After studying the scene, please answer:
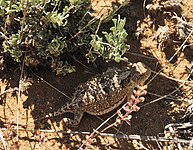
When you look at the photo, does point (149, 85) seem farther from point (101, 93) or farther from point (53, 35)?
point (53, 35)

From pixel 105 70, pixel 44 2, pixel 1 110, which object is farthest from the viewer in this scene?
pixel 105 70

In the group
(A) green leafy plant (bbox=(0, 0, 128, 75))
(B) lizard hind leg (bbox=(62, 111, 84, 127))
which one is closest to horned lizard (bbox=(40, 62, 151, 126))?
(B) lizard hind leg (bbox=(62, 111, 84, 127))

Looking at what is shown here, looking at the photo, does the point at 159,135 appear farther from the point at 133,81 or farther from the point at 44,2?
the point at 44,2

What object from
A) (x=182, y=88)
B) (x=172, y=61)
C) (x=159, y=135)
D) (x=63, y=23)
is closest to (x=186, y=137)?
(x=159, y=135)

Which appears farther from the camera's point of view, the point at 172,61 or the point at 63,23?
the point at 172,61

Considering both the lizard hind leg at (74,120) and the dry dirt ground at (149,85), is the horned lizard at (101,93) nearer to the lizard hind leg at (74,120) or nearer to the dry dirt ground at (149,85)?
the lizard hind leg at (74,120)

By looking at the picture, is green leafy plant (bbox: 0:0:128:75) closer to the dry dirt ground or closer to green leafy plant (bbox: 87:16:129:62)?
green leafy plant (bbox: 87:16:129:62)

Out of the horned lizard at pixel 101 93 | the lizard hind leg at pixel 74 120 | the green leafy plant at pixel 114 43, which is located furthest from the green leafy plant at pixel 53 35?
the lizard hind leg at pixel 74 120
